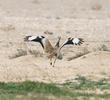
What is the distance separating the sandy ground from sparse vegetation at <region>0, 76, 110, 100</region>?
839mm

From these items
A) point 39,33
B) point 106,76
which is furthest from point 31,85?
point 39,33

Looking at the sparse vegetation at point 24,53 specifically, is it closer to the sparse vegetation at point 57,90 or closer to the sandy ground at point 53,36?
the sandy ground at point 53,36

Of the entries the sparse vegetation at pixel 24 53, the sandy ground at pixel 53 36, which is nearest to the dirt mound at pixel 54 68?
the sandy ground at pixel 53 36

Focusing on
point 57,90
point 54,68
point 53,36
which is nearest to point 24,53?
point 54,68

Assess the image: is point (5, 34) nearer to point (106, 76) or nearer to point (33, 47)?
point (33, 47)

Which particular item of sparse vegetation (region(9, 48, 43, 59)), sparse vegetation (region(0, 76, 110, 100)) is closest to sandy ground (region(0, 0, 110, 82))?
sparse vegetation (region(9, 48, 43, 59))

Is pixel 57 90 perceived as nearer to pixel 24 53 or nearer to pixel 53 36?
pixel 24 53

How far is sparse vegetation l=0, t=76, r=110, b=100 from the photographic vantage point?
35.9ft

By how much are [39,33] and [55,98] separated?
38.6 ft

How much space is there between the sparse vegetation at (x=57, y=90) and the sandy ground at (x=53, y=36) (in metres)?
0.84

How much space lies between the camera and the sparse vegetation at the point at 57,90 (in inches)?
431

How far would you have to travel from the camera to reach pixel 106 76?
14.3m

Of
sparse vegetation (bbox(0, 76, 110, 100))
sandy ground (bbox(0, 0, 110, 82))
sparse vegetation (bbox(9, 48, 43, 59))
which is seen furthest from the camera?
sparse vegetation (bbox(9, 48, 43, 59))

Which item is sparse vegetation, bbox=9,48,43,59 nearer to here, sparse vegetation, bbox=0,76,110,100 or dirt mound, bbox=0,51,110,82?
dirt mound, bbox=0,51,110,82
